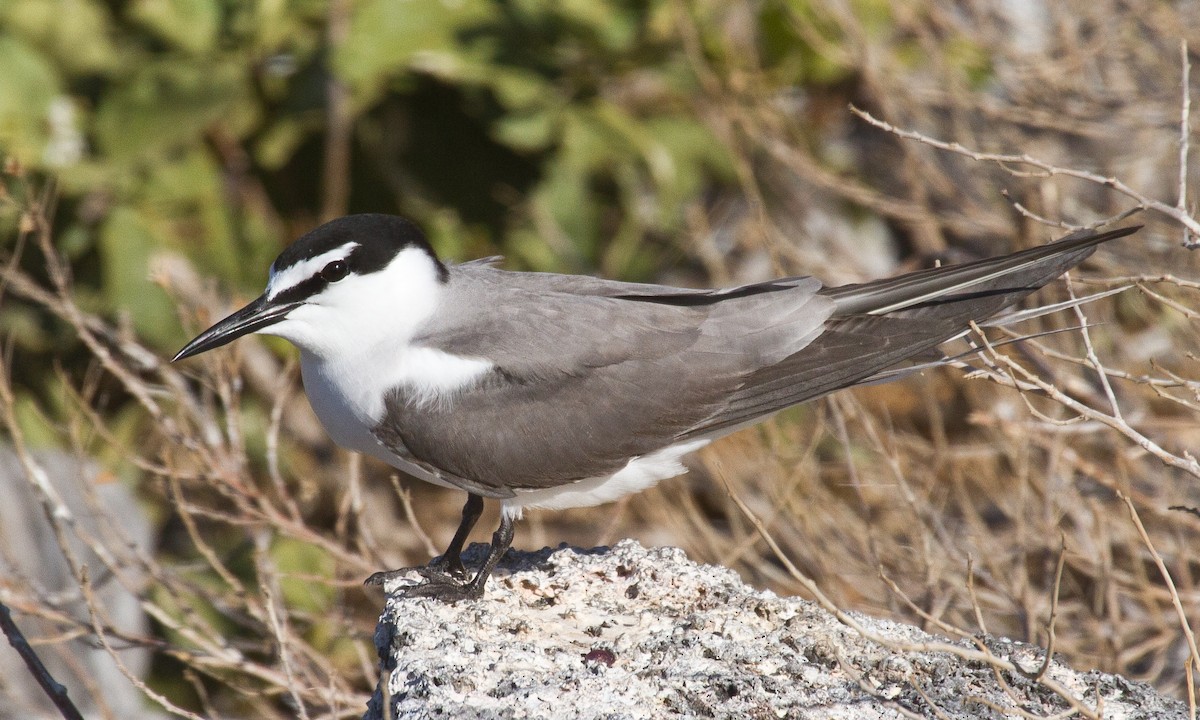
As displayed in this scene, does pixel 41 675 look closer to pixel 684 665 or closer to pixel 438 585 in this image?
pixel 438 585

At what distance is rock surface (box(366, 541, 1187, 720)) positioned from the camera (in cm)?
245

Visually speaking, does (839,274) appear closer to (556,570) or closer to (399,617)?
(556,570)

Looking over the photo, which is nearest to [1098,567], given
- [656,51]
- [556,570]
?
[556,570]

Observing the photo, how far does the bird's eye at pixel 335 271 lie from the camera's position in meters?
3.28

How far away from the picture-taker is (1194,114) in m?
4.57

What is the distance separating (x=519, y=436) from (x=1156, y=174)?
467 centimetres

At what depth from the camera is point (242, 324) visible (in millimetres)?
3225

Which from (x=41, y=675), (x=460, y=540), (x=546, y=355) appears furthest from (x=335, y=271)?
(x=41, y=675)

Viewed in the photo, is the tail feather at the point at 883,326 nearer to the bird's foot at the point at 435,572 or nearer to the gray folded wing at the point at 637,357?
the gray folded wing at the point at 637,357

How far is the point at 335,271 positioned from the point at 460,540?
0.78 metres

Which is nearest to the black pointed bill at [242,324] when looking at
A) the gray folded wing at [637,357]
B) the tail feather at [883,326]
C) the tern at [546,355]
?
the tern at [546,355]

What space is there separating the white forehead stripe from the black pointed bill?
0.03 m

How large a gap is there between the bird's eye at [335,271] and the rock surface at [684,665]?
88 cm

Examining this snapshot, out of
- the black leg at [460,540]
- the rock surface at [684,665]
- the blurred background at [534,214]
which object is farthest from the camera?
the blurred background at [534,214]
